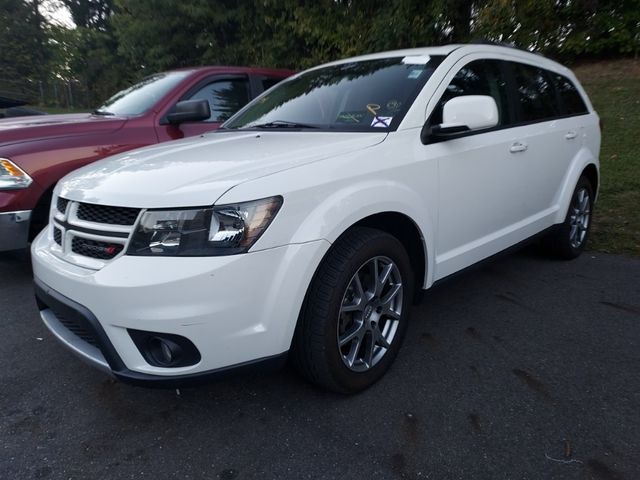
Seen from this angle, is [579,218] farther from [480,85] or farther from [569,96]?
[480,85]

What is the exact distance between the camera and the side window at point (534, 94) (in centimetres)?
358

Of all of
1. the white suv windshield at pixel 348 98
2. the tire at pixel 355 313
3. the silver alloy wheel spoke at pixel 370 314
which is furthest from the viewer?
the white suv windshield at pixel 348 98

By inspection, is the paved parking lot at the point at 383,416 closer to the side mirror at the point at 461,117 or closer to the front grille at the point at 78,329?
the front grille at the point at 78,329

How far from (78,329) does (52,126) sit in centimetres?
240

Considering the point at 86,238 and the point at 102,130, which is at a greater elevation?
the point at 102,130

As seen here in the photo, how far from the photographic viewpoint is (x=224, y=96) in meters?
5.03

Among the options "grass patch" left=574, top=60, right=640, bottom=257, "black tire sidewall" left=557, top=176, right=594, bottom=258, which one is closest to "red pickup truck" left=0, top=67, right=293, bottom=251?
"black tire sidewall" left=557, top=176, right=594, bottom=258

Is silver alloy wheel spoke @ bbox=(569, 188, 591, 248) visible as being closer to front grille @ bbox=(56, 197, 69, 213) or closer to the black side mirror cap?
the black side mirror cap

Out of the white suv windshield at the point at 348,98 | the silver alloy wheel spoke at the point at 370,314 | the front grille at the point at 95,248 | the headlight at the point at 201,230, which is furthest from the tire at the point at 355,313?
the front grille at the point at 95,248

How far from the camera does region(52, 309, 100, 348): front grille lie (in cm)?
206

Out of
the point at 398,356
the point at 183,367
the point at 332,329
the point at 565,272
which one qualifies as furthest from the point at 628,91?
the point at 183,367

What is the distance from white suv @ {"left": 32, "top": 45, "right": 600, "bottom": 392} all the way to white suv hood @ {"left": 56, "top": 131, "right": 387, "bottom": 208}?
1 cm

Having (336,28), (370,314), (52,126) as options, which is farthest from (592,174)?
(336,28)

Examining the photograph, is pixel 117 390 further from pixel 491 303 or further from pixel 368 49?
pixel 368 49
